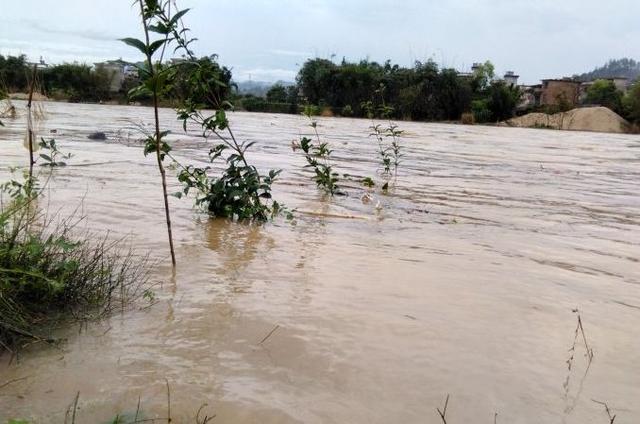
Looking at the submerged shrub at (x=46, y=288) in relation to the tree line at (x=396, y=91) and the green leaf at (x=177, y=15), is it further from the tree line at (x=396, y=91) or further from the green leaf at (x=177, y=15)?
the tree line at (x=396, y=91)

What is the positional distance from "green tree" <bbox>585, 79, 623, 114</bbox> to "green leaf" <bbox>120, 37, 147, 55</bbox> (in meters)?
51.1

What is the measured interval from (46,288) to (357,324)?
1354mm

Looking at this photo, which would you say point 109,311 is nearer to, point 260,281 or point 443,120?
point 260,281

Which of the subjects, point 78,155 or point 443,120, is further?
point 443,120

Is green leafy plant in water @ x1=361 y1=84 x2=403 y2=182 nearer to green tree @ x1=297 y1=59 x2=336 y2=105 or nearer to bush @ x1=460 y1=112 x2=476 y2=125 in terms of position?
bush @ x1=460 y1=112 x2=476 y2=125

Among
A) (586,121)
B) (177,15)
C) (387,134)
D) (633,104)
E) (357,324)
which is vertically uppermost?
(633,104)

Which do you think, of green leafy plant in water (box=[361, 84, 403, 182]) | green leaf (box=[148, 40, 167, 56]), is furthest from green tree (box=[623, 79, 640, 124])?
green leaf (box=[148, 40, 167, 56])

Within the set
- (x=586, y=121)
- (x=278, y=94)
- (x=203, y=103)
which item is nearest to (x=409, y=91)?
(x=586, y=121)

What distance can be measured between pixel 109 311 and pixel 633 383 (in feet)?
7.22

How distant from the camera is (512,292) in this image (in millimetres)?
3375

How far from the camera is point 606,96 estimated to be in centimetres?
5266

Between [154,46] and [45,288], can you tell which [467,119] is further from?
[45,288]

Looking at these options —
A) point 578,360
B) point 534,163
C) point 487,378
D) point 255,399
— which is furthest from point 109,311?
point 534,163

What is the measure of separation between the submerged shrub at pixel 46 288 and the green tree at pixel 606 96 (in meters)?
51.8
